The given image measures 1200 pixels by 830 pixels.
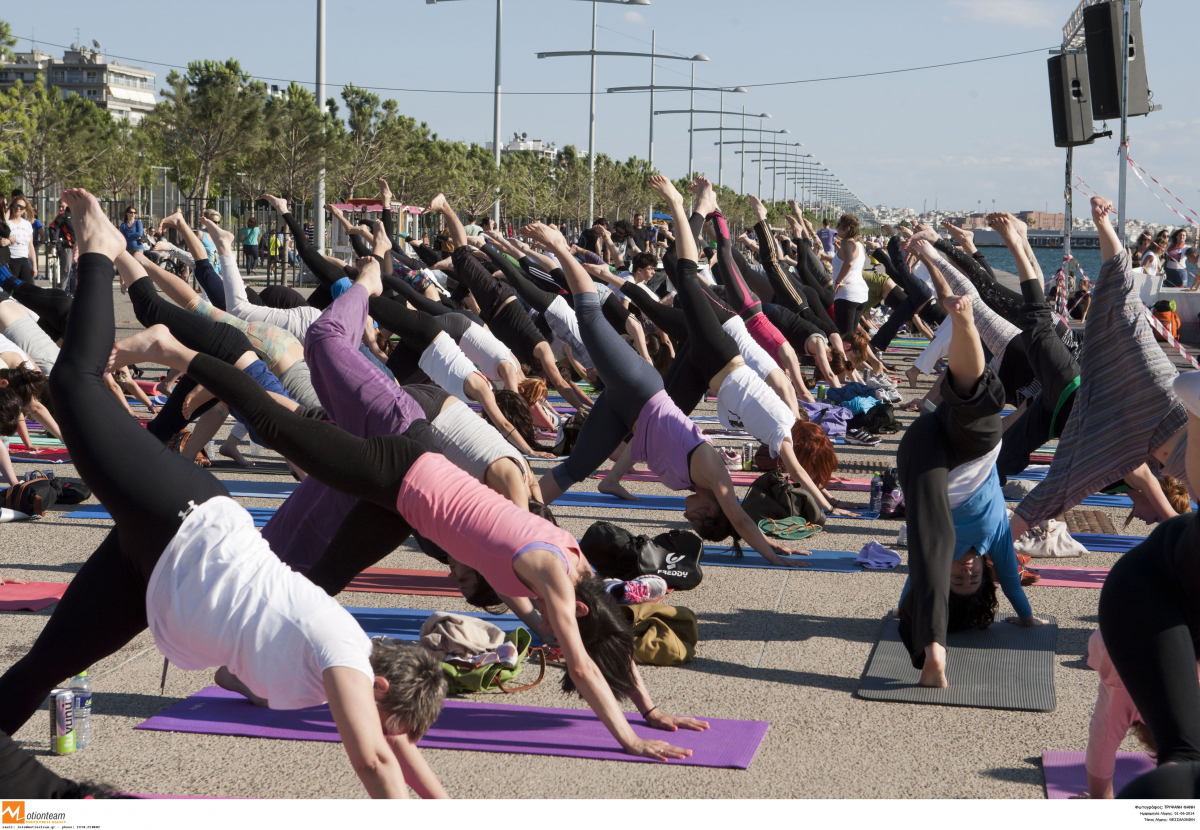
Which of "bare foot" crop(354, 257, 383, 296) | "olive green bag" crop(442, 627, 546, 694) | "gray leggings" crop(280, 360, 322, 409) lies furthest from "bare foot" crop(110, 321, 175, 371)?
"gray leggings" crop(280, 360, 322, 409)

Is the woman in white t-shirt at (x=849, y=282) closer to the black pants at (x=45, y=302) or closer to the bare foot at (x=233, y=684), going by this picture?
the black pants at (x=45, y=302)

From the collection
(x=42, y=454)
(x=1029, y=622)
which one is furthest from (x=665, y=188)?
(x=42, y=454)

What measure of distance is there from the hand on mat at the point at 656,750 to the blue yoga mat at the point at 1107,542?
14.8 feet

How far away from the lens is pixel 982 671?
514 centimetres

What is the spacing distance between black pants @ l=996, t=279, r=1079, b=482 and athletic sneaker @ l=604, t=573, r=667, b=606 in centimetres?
288

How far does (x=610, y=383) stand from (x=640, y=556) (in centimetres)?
128

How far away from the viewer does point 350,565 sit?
4.57 meters

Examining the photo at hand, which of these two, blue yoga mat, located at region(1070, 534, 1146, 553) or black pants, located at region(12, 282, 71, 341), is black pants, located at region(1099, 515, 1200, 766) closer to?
blue yoga mat, located at region(1070, 534, 1146, 553)

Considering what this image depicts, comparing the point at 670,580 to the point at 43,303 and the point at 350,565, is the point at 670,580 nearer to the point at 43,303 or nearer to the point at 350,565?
the point at 350,565

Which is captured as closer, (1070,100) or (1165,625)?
(1165,625)

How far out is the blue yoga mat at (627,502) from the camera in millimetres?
8734

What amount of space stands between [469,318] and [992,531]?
6.04 m

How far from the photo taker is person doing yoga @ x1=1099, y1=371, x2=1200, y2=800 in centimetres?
289

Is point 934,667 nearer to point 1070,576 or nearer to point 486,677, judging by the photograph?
point 486,677
